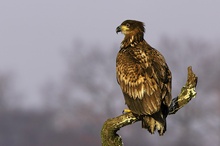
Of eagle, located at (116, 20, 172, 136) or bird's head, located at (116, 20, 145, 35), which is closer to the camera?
eagle, located at (116, 20, 172, 136)

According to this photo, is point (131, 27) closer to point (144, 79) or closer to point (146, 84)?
point (144, 79)

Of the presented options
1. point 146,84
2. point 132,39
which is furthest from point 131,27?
point 146,84

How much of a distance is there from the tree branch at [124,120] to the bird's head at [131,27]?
70.6 inches

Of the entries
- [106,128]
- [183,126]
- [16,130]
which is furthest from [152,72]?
[16,130]

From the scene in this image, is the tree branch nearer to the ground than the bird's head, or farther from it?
nearer to the ground

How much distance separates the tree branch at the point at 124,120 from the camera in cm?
1733

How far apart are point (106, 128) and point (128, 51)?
6.34 feet

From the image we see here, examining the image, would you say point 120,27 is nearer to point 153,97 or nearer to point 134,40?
point 134,40

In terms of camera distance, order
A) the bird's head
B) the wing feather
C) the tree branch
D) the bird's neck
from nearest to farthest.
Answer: the wing feather
the tree branch
the bird's neck
the bird's head

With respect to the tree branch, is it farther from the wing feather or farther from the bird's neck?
the bird's neck

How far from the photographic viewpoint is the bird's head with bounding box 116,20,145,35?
1880 cm

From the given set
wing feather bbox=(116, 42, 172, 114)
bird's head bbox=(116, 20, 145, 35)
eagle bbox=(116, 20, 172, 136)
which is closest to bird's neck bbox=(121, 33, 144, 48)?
bird's head bbox=(116, 20, 145, 35)

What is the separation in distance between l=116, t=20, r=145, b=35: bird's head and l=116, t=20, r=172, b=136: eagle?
58cm

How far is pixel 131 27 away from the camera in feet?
62.0
